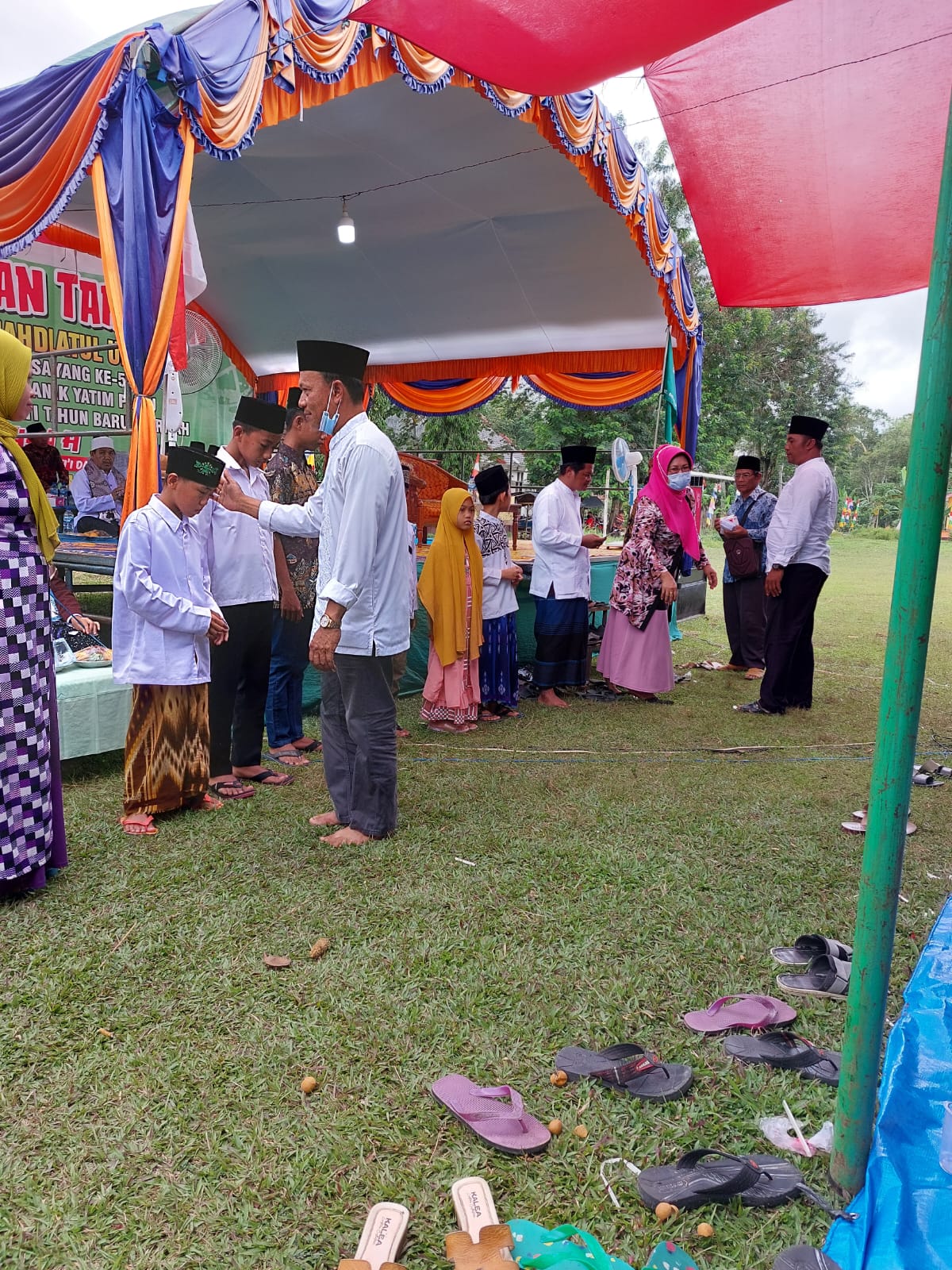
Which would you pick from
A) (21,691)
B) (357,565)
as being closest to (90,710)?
(21,691)

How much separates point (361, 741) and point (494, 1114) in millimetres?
1721

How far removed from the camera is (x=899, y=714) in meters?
1.53

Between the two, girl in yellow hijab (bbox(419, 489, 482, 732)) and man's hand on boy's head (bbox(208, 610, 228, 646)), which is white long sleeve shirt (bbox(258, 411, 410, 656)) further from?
girl in yellow hijab (bbox(419, 489, 482, 732))

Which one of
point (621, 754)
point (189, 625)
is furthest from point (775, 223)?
point (189, 625)

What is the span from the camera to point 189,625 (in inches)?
135

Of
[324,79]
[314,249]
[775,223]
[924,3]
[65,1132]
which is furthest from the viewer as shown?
[314,249]

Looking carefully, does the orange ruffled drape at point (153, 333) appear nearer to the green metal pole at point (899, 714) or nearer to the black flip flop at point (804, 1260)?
the green metal pole at point (899, 714)

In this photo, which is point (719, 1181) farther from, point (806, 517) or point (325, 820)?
point (806, 517)

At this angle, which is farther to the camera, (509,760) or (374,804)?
(509,760)

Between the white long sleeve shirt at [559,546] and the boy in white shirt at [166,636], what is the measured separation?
2.93 metres

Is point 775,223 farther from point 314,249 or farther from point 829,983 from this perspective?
point 314,249

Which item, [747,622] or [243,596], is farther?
[747,622]

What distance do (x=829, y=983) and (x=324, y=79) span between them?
16.2 feet

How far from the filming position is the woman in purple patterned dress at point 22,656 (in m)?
2.81
